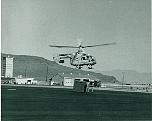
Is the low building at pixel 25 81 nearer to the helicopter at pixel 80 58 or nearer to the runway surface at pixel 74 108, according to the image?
the runway surface at pixel 74 108

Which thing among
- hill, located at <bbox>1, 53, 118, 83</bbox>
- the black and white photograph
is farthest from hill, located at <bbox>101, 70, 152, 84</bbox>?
hill, located at <bbox>1, 53, 118, 83</bbox>

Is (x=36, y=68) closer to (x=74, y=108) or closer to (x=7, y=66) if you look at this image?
(x=7, y=66)

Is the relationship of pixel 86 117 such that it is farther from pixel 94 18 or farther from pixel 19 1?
pixel 19 1

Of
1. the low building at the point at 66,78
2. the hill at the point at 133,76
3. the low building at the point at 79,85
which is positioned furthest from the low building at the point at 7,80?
the hill at the point at 133,76

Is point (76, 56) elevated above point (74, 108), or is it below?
above

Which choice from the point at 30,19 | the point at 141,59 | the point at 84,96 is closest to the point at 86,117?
the point at 84,96

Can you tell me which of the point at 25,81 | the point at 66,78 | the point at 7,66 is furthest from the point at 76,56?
the point at 7,66

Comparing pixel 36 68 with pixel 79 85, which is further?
pixel 79 85
